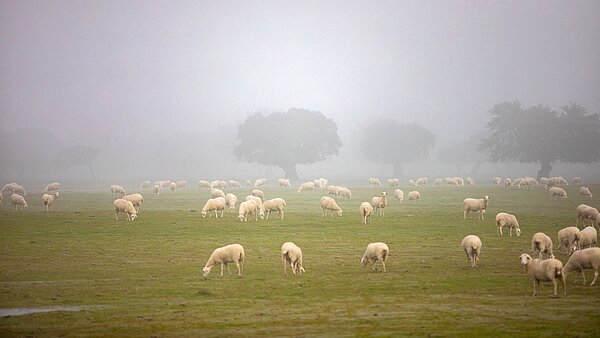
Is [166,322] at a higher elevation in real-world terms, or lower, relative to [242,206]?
lower

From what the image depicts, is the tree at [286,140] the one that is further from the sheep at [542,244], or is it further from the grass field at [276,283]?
the sheep at [542,244]

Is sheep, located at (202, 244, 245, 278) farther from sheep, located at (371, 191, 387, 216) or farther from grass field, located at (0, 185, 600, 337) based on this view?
sheep, located at (371, 191, 387, 216)

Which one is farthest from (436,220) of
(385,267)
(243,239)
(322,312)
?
(322,312)

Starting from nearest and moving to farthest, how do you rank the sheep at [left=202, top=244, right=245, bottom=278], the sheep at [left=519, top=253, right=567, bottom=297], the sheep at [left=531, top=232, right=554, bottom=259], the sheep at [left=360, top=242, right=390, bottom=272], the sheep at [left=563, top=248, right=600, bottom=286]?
the sheep at [left=519, top=253, right=567, bottom=297]
the sheep at [left=563, top=248, right=600, bottom=286]
the sheep at [left=202, top=244, right=245, bottom=278]
the sheep at [left=360, top=242, right=390, bottom=272]
the sheep at [left=531, top=232, right=554, bottom=259]

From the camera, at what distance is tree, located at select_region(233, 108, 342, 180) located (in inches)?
5586

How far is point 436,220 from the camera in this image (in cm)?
4706

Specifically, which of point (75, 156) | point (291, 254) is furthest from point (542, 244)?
point (75, 156)

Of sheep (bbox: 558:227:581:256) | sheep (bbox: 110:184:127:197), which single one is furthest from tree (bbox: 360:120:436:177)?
sheep (bbox: 558:227:581:256)

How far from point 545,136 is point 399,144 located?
46899 millimetres

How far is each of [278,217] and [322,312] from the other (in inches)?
1204

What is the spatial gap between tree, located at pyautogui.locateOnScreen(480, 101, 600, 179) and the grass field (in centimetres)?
8177

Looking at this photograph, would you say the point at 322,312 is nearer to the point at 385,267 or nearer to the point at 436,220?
the point at 385,267

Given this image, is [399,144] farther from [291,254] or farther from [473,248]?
[291,254]

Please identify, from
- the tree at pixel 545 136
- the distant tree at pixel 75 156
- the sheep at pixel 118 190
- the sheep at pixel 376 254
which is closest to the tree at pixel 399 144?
the tree at pixel 545 136
